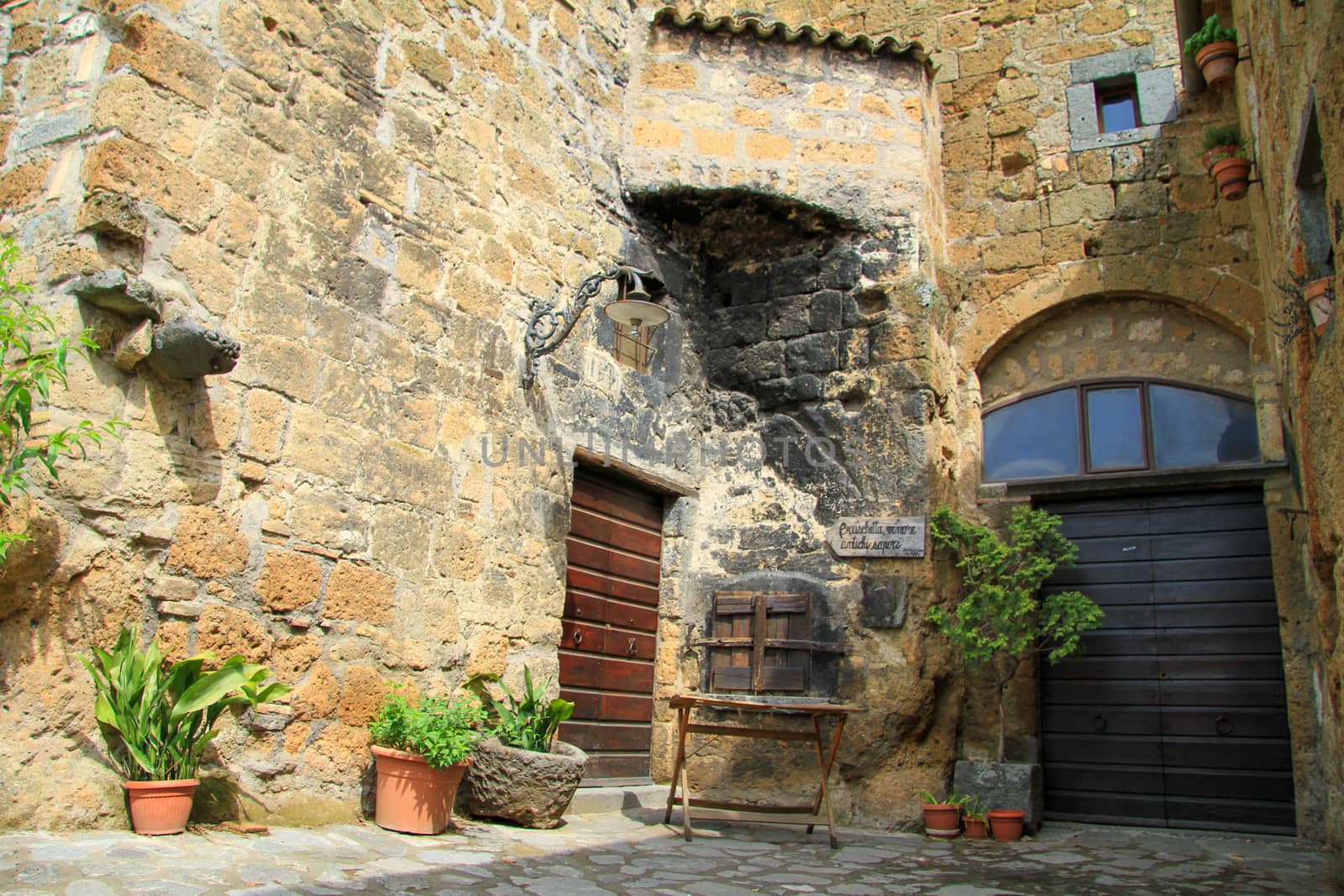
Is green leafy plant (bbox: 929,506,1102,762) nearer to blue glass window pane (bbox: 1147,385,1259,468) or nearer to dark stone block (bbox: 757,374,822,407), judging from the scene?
blue glass window pane (bbox: 1147,385,1259,468)

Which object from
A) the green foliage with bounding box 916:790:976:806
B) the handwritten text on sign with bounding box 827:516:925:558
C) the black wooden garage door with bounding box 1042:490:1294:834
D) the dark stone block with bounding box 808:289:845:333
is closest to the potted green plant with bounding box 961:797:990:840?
the green foliage with bounding box 916:790:976:806

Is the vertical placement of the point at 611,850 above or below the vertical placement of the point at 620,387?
below

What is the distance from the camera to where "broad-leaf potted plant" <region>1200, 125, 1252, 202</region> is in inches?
216

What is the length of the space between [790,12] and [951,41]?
1.22m

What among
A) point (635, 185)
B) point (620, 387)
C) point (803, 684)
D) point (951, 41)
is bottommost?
point (803, 684)

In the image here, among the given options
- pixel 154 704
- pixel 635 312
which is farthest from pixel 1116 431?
pixel 154 704

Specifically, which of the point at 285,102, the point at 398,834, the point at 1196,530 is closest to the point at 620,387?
the point at 285,102

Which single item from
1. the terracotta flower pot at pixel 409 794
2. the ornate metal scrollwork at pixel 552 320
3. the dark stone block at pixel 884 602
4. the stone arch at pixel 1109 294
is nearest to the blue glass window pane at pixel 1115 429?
the stone arch at pixel 1109 294

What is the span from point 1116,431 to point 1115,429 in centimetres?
1

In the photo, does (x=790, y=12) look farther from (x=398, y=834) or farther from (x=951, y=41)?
(x=398, y=834)

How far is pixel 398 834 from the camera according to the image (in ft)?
12.8

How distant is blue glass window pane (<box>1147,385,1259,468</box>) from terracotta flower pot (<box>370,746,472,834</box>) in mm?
4305

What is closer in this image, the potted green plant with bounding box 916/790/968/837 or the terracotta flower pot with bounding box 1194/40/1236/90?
the potted green plant with bounding box 916/790/968/837

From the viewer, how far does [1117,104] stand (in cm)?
656
